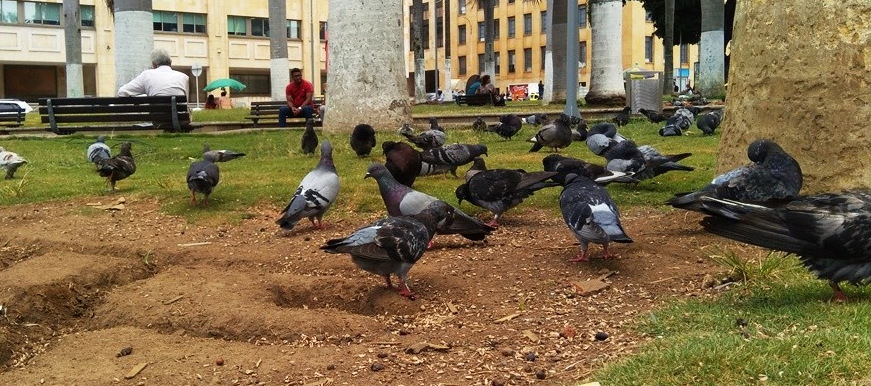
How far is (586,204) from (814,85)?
1.96 m

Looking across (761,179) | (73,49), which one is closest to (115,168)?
(761,179)

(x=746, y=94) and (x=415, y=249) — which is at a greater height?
(x=746, y=94)

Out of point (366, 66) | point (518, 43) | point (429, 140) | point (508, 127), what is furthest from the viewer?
point (518, 43)

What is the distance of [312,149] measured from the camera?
11414 mm

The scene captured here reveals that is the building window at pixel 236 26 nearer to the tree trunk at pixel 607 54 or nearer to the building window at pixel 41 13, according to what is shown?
the building window at pixel 41 13

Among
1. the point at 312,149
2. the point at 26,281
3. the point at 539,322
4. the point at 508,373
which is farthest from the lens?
the point at 312,149

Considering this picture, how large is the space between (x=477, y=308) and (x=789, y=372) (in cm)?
208

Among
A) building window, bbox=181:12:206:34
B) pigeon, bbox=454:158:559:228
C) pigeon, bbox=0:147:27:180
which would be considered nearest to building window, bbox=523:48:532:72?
building window, bbox=181:12:206:34

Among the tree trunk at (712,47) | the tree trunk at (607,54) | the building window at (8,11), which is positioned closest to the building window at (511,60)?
the building window at (8,11)

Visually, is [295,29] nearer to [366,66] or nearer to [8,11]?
[8,11]

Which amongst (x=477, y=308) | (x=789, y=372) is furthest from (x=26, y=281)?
(x=789, y=372)

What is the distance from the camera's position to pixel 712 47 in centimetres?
2270

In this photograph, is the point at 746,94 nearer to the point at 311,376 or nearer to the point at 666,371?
the point at 666,371

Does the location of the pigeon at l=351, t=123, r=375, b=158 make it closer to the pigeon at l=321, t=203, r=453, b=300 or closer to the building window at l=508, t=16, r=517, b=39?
the pigeon at l=321, t=203, r=453, b=300
